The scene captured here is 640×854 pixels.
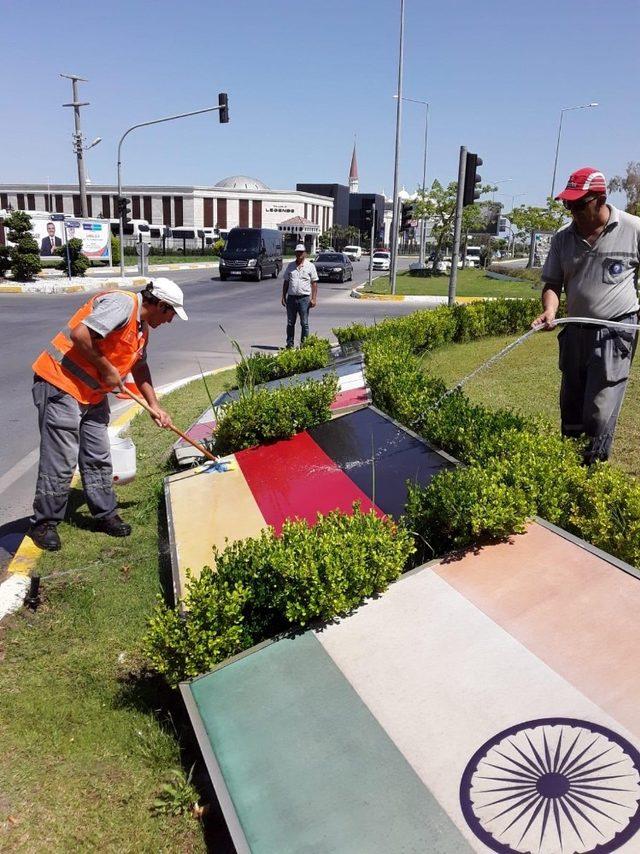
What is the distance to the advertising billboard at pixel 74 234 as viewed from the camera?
1129 inches

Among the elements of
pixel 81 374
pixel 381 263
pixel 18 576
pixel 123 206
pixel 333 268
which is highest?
pixel 123 206

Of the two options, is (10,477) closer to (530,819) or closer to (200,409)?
(200,409)

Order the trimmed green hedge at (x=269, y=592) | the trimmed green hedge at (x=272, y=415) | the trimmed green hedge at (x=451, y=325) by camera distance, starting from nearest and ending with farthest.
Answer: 1. the trimmed green hedge at (x=269, y=592)
2. the trimmed green hedge at (x=272, y=415)
3. the trimmed green hedge at (x=451, y=325)

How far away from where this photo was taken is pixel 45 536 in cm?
438

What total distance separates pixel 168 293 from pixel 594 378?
Answer: 251 cm

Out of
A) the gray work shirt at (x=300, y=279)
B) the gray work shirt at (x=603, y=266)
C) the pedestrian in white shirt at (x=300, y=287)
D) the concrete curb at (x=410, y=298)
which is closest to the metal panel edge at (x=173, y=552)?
the gray work shirt at (x=603, y=266)

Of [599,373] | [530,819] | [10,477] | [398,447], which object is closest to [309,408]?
[398,447]

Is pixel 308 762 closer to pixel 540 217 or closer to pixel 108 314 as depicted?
pixel 108 314

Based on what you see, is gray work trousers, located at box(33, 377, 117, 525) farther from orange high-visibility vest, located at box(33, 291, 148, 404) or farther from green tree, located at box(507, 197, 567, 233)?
green tree, located at box(507, 197, 567, 233)

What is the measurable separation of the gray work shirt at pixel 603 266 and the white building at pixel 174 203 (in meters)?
71.3

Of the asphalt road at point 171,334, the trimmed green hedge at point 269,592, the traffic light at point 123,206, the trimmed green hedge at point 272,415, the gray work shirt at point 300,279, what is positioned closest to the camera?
the trimmed green hedge at point 269,592

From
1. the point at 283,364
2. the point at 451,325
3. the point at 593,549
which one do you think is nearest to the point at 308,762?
the point at 593,549

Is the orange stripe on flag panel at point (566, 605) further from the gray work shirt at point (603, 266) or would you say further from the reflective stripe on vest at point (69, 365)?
the reflective stripe on vest at point (69, 365)

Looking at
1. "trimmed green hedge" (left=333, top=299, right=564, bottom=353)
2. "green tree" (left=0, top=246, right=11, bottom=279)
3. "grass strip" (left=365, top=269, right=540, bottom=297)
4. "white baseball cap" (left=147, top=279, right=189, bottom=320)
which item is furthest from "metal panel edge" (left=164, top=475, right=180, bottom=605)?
"green tree" (left=0, top=246, right=11, bottom=279)
